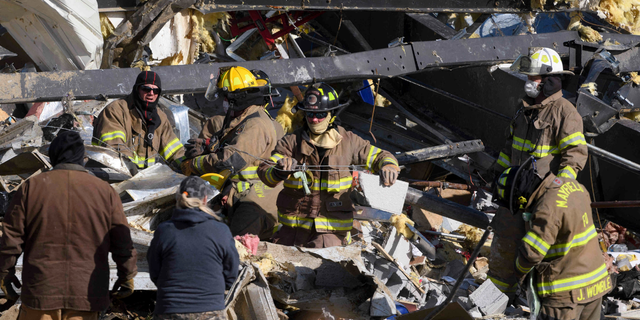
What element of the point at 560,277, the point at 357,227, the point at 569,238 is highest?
the point at 569,238

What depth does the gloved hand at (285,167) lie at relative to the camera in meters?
4.40

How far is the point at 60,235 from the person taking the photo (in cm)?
321

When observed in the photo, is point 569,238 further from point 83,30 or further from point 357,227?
point 83,30

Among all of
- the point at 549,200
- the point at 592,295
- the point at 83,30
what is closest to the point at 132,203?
the point at 83,30

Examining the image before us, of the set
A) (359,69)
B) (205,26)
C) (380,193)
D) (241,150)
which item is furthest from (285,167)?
(205,26)

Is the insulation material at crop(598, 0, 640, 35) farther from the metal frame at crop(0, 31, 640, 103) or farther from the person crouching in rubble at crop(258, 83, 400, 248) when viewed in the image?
the person crouching in rubble at crop(258, 83, 400, 248)

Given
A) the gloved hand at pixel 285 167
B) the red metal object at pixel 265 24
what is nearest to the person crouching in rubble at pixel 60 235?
the gloved hand at pixel 285 167

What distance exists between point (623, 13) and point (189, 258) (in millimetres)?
8271

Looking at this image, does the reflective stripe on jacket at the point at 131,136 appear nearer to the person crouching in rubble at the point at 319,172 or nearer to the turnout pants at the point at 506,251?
the person crouching in rubble at the point at 319,172

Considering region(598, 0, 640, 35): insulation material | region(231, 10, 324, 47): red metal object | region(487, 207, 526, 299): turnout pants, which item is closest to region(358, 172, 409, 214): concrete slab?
region(487, 207, 526, 299): turnout pants

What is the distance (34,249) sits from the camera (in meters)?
3.21

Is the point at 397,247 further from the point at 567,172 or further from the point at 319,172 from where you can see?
the point at 567,172

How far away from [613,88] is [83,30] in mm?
6277

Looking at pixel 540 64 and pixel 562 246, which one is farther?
pixel 540 64
